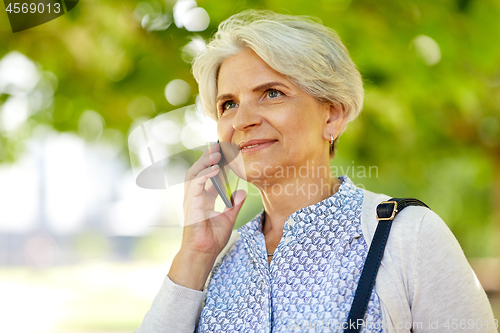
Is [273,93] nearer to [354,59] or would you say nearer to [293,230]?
[293,230]

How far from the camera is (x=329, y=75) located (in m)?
1.85

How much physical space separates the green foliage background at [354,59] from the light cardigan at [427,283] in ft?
4.92

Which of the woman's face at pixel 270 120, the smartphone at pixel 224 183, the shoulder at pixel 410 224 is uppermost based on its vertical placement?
the woman's face at pixel 270 120

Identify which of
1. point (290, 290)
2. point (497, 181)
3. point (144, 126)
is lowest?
point (290, 290)

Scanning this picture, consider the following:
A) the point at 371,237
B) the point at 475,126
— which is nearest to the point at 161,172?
the point at 371,237

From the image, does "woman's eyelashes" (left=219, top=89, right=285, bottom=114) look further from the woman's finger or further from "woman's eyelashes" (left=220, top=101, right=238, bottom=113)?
the woman's finger

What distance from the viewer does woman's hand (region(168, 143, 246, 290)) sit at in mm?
1847

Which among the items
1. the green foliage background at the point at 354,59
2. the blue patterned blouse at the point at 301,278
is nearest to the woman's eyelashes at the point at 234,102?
the blue patterned blouse at the point at 301,278

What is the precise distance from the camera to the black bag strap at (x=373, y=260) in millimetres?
1436

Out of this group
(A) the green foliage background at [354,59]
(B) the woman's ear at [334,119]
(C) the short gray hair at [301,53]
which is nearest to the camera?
(C) the short gray hair at [301,53]

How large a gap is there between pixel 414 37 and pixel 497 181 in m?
4.00

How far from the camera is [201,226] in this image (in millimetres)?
1918

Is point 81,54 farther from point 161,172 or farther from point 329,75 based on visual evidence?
point 329,75

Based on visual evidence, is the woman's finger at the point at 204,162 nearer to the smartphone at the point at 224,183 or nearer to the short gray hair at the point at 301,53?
the smartphone at the point at 224,183
